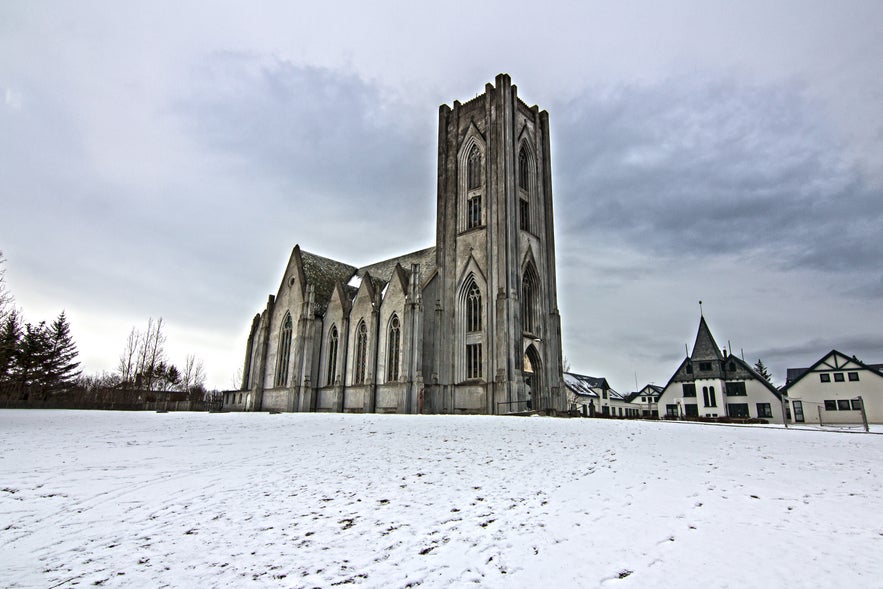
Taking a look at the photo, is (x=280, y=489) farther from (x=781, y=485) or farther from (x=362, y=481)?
(x=781, y=485)

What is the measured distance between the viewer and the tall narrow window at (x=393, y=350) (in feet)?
119

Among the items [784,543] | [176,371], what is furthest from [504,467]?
[176,371]

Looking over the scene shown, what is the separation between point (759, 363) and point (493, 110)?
86.2 meters

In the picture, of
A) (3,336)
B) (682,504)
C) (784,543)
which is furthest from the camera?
(3,336)

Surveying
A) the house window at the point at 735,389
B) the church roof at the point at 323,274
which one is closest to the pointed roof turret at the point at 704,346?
the house window at the point at 735,389

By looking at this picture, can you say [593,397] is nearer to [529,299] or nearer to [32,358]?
[529,299]

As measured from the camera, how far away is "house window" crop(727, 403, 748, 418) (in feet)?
166

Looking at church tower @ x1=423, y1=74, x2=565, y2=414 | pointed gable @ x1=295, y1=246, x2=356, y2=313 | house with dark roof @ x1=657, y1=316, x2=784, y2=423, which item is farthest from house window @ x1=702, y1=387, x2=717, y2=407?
pointed gable @ x1=295, y1=246, x2=356, y2=313

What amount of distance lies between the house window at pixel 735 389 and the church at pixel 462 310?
27.3 m

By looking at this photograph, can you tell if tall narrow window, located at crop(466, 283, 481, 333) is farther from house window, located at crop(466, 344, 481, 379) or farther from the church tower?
house window, located at crop(466, 344, 481, 379)

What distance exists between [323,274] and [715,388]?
43.2m

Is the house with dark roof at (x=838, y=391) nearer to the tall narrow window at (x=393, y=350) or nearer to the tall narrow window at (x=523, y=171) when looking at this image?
the tall narrow window at (x=523, y=171)

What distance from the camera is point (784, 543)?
552 cm

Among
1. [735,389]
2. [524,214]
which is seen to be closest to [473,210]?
[524,214]
